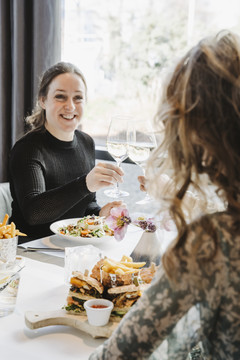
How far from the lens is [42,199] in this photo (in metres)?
2.00

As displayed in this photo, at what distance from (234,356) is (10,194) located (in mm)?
1939

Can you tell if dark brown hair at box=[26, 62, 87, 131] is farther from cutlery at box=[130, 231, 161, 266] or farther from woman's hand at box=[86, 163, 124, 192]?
cutlery at box=[130, 231, 161, 266]

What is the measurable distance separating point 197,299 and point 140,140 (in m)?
0.91

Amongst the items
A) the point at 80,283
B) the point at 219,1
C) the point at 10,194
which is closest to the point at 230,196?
the point at 80,283

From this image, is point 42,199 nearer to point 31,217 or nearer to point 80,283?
point 31,217

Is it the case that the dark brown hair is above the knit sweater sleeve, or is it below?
above

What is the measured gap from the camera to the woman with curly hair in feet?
2.32

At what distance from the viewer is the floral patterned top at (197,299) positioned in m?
0.71

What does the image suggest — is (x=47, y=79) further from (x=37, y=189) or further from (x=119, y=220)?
(x=119, y=220)

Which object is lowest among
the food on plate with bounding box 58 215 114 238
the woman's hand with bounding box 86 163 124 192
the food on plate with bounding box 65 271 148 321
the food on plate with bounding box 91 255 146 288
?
the food on plate with bounding box 58 215 114 238

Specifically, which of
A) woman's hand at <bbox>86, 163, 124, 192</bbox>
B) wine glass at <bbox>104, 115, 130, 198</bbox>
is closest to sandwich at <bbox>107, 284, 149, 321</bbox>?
wine glass at <bbox>104, 115, 130, 198</bbox>

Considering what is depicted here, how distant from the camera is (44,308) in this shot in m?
1.20

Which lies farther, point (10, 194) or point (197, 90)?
point (10, 194)

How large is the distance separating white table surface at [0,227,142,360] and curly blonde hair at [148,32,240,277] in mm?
425
